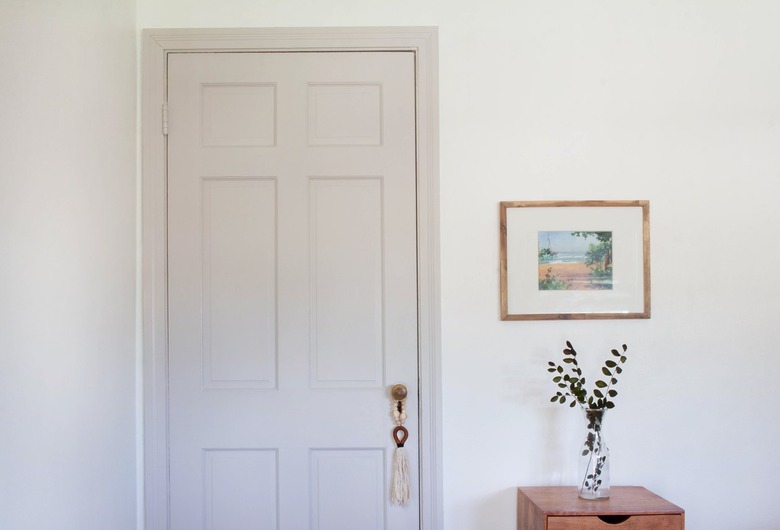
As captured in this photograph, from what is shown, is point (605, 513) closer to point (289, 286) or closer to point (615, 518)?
point (615, 518)

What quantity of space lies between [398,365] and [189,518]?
0.88m

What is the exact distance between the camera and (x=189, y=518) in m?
2.24

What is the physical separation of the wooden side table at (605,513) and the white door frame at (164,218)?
37cm

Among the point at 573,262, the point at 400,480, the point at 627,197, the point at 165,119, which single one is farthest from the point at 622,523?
A: the point at 165,119

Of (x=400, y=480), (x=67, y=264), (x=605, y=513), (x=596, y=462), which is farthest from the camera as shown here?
(x=400, y=480)

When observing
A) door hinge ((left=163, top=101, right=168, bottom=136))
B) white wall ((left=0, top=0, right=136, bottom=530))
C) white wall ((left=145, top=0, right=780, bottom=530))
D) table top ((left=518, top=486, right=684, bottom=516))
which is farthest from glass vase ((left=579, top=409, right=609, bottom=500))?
door hinge ((left=163, top=101, right=168, bottom=136))

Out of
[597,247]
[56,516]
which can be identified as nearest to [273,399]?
[56,516]

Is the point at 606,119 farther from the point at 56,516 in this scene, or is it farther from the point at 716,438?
the point at 56,516

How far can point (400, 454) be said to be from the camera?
223 cm

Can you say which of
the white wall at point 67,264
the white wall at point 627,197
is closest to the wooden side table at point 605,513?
the white wall at point 627,197

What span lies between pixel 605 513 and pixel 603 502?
9 cm

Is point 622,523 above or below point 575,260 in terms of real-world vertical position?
below

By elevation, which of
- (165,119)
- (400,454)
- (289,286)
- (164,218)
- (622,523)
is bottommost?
(622,523)

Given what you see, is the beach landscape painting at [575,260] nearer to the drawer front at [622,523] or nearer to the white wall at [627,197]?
the white wall at [627,197]
